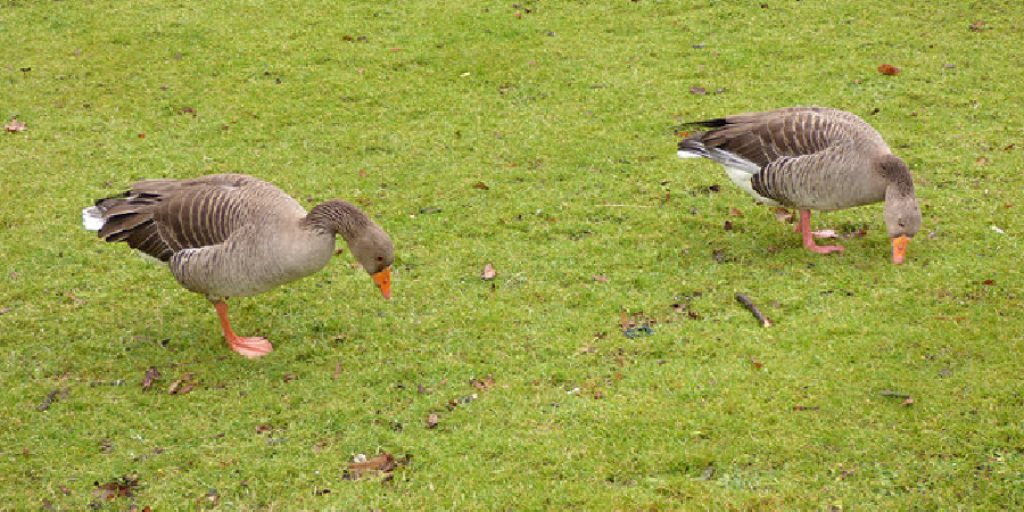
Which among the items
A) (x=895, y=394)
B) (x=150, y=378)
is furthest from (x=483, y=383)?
(x=895, y=394)

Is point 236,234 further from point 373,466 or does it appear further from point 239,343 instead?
point 373,466

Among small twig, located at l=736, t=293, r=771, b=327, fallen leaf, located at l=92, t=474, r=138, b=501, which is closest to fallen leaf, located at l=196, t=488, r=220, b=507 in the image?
fallen leaf, located at l=92, t=474, r=138, b=501

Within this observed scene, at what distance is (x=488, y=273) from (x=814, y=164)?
105 inches

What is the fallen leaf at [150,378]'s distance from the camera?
21.5ft

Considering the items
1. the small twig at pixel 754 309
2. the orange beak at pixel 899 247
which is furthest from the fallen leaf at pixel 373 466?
the orange beak at pixel 899 247

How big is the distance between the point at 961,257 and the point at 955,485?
9.01 feet

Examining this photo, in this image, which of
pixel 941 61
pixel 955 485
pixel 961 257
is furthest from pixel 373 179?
pixel 941 61

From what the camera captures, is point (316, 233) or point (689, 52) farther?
point (689, 52)

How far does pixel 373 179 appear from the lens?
9.29 meters

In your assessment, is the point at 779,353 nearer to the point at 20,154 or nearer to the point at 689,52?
the point at 689,52

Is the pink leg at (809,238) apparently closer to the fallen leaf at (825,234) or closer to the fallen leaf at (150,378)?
the fallen leaf at (825,234)

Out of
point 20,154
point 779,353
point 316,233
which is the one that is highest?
point 316,233

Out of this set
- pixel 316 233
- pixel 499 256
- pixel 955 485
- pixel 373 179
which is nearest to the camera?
pixel 955 485

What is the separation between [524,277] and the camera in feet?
25.0
